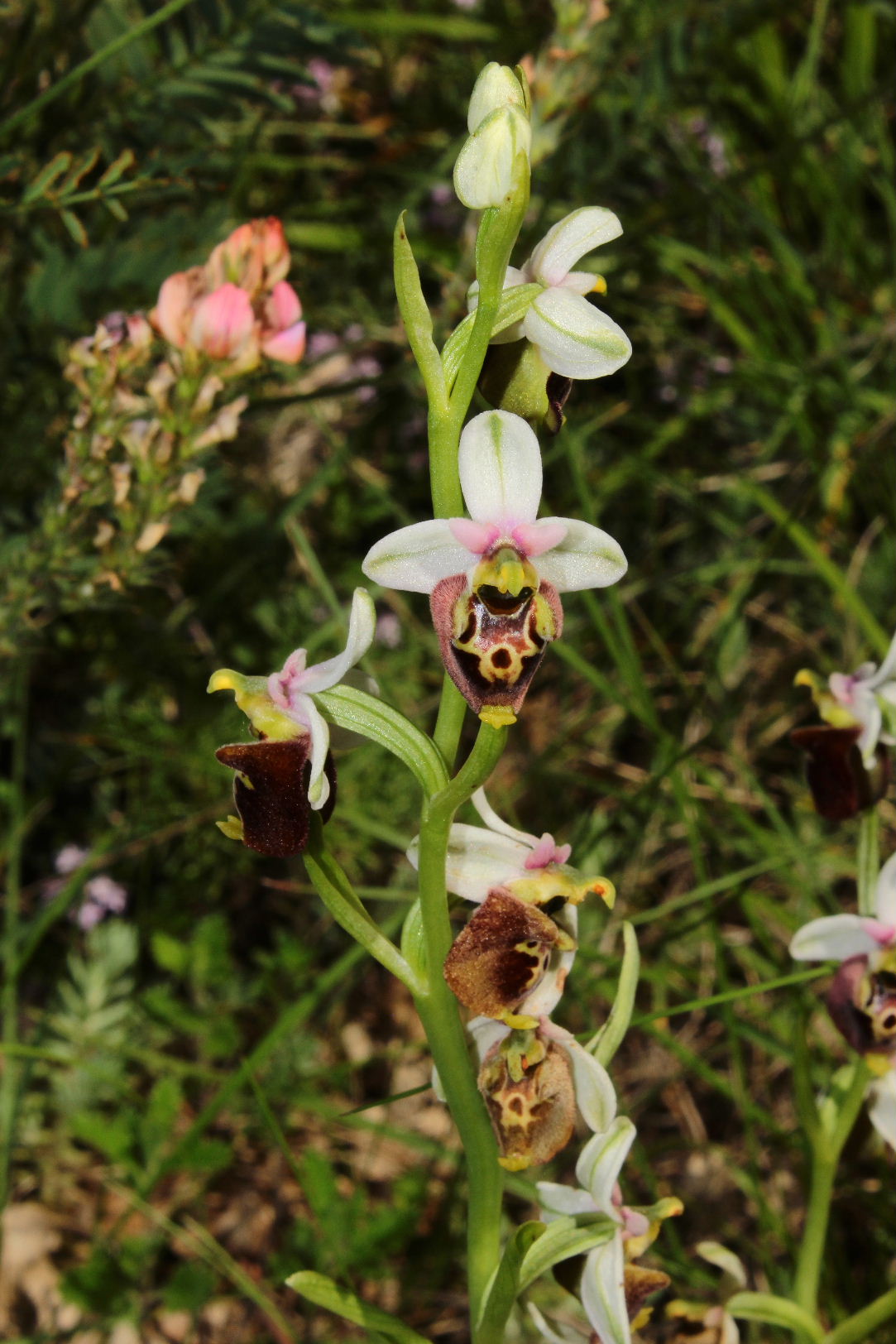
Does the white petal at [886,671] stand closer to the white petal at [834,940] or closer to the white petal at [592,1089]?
the white petal at [834,940]

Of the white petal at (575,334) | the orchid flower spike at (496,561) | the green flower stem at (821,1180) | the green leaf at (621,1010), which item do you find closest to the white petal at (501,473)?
the orchid flower spike at (496,561)

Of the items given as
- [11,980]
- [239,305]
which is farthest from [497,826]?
[11,980]

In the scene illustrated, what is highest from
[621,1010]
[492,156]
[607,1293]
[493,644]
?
[492,156]

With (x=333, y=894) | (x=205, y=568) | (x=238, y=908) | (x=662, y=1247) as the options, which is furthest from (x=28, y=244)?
(x=662, y=1247)

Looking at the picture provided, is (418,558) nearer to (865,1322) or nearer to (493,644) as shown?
(493,644)

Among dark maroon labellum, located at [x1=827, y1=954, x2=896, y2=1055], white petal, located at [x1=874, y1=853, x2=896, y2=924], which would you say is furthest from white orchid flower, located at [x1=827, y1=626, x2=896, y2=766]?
dark maroon labellum, located at [x1=827, y1=954, x2=896, y2=1055]
